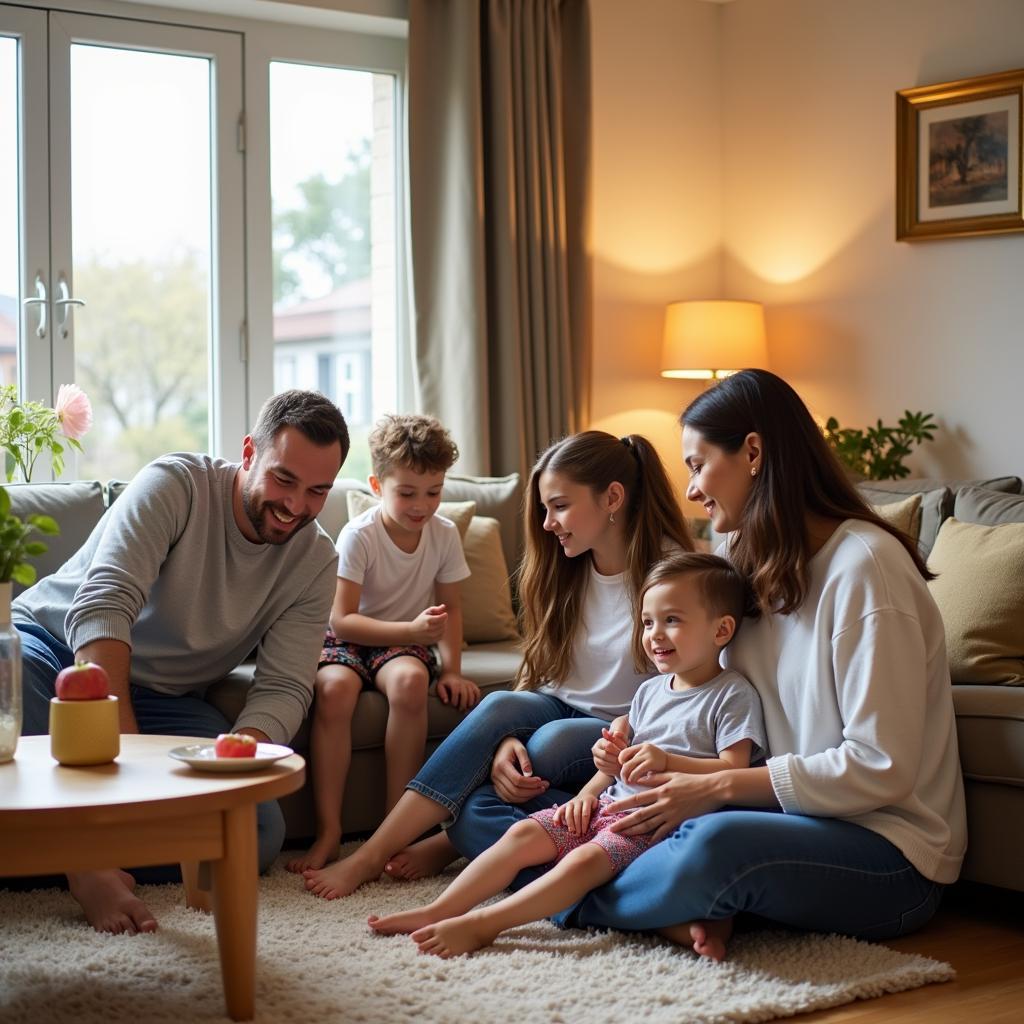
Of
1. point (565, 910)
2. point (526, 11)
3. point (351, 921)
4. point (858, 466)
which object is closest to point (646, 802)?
point (565, 910)

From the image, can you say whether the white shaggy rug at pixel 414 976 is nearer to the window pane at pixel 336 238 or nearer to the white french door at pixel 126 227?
the white french door at pixel 126 227

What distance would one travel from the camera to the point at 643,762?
2426 millimetres

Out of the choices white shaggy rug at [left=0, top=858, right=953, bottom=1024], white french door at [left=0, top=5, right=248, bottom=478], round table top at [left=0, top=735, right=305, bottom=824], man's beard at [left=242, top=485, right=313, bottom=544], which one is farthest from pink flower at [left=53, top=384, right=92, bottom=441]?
round table top at [left=0, top=735, right=305, bottom=824]

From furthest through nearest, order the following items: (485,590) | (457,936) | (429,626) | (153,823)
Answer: (485,590) < (429,626) < (457,936) < (153,823)

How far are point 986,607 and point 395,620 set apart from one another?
4.65 feet

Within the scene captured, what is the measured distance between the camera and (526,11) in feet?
15.4

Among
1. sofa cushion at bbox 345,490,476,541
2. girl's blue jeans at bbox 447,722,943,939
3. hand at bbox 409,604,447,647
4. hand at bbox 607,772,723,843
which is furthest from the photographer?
sofa cushion at bbox 345,490,476,541

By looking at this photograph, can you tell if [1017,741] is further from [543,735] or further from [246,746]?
[246,746]

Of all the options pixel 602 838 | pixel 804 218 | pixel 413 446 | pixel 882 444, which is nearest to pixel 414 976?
pixel 602 838

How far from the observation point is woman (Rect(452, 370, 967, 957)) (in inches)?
91.1

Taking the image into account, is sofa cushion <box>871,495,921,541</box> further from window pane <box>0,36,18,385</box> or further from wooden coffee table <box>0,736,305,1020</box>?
window pane <box>0,36,18,385</box>

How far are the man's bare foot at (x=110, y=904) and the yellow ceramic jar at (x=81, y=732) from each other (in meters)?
0.44

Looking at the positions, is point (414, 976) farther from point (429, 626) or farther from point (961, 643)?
point (961, 643)

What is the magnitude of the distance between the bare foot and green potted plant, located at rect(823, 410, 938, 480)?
2.62 m
